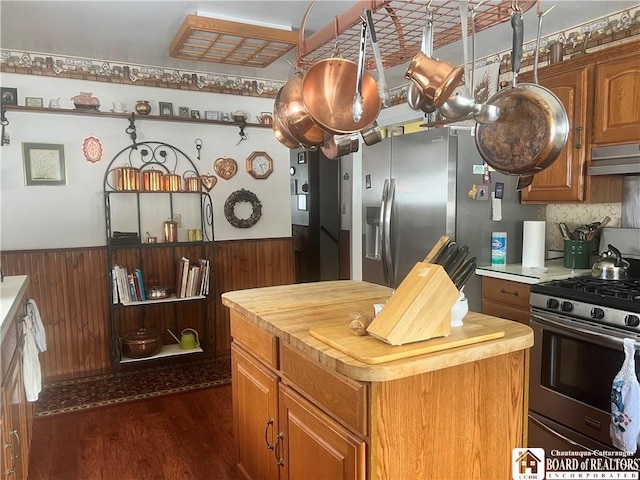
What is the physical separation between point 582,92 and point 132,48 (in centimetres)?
299

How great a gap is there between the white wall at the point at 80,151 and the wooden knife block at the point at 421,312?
3004 millimetres

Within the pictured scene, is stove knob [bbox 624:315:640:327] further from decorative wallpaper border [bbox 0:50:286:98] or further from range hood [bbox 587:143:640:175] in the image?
decorative wallpaper border [bbox 0:50:286:98]

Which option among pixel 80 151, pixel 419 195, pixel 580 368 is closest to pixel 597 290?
pixel 580 368

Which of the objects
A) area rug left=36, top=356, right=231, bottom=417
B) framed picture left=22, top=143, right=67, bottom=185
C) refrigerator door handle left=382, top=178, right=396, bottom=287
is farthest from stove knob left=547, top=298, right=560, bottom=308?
framed picture left=22, top=143, right=67, bottom=185

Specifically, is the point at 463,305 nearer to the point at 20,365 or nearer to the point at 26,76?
the point at 20,365

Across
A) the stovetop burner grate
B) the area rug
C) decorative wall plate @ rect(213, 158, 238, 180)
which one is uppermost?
decorative wall plate @ rect(213, 158, 238, 180)

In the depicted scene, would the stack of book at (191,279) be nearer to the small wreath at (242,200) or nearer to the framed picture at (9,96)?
the small wreath at (242,200)

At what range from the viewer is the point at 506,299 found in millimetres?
2895

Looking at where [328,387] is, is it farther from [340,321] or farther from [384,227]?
[384,227]

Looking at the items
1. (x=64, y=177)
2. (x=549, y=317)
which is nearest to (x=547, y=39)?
(x=549, y=317)

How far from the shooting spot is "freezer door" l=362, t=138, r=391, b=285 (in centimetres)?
354

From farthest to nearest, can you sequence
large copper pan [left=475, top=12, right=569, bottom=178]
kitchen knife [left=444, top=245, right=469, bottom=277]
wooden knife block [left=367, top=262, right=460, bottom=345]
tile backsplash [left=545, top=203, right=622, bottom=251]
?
tile backsplash [left=545, top=203, right=622, bottom=251] < large copper pan [left=475, top=12, right=569, bottom=178] < kitchen knife [left=444, top=245, right=469, bottom=277] < wooden knife block [left=367, top=262, right=460, bottom=345]

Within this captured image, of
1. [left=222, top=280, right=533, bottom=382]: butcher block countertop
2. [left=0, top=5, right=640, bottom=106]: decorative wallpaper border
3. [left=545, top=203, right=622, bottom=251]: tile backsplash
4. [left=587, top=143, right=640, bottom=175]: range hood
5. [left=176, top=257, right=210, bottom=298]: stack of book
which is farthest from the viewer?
[left=176, top=257, right=210, bottom=298]: stack of book

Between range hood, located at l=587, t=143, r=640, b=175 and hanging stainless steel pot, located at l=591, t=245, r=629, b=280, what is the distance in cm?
45
